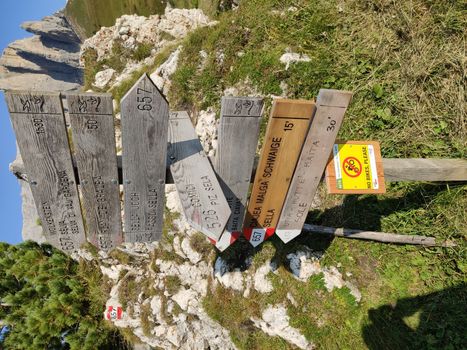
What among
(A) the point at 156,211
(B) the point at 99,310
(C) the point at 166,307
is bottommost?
(B) the point at 99,310

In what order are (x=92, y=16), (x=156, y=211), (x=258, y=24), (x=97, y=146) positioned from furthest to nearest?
(x=92, y=16) → (x=258, y=24) → (x=156, y=211) → (x=97, y=146)

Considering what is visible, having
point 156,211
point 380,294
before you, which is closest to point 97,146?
point 156,211

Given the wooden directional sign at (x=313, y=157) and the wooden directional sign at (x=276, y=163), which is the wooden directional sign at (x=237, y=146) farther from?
the wooden directional sign at (x=313, y=157)

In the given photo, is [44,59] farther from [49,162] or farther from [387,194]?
[387,194]

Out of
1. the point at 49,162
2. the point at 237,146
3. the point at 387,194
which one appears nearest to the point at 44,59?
the point at 49,162

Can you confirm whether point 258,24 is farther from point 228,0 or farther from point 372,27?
point 228,0

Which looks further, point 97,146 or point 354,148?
point 354,148

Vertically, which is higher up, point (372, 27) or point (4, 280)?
point (372, 27)
